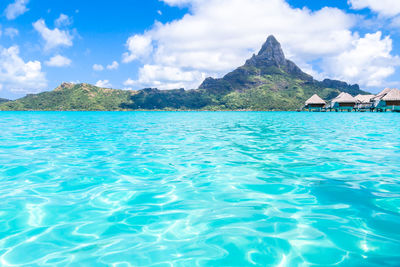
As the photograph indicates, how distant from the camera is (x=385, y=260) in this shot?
118 inches

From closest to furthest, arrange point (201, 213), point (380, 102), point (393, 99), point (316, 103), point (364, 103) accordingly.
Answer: point (201, 213) → point (393, 99) → point (380, 102) → point (364, 103) → point (316, 103)

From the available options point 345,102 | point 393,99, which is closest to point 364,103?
point 345,102

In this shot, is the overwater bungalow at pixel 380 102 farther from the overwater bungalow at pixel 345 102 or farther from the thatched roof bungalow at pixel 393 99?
the overwater bungalow at pixel 345 102

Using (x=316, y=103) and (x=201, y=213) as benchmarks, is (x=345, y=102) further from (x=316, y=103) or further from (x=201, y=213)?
(x=201, y=213)

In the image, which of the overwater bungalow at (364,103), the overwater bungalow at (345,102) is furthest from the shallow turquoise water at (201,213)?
the overwater bungalow at (364,103)

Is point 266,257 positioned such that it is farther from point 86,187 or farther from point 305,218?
point 86,187

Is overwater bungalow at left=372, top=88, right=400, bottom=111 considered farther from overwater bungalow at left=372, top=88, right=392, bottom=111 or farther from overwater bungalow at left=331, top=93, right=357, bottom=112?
overwater bungalow at left=331, top=93, right=357, bottom=112

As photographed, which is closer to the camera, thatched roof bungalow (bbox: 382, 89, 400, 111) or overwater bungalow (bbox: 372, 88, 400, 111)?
thatched roof bungalow (bbox: 382, 89, 400, 111)

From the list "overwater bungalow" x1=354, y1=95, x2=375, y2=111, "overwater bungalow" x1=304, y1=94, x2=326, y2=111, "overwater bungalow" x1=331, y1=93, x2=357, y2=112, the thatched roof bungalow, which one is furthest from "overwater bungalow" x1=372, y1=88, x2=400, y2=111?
"overwater bungalow" x1=304, y1=94, x2=326, y2=111

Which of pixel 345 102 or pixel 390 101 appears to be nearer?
pixel 390 101

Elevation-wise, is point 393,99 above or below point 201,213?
above

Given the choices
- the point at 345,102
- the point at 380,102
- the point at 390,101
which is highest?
the point at 345,102

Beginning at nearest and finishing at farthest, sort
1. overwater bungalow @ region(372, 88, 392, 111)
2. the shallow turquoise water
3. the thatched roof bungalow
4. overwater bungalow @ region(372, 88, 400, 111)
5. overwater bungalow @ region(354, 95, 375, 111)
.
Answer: the shallow turquoise water, the thatched roof bungalow, overwater bungalow @ region(372, 88, 400, 111), overwater bungalow @ region(372, 88, 392, 111), overwater bungalow @ region(354, 95, 375, 111)

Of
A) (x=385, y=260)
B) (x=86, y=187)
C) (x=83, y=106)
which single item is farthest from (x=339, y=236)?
(x=83, y=106)
